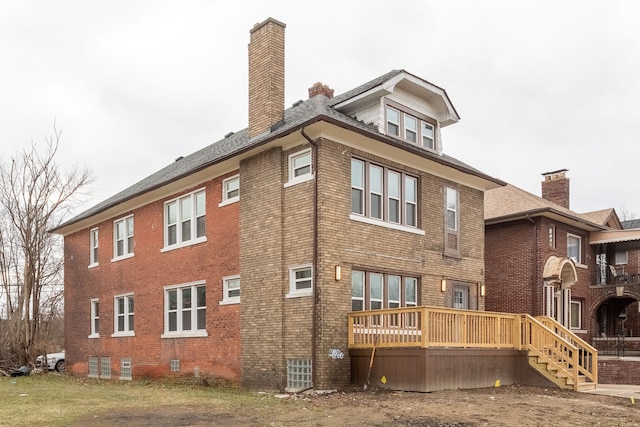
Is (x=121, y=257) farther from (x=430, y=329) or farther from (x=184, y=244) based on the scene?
(x=430, y=329)

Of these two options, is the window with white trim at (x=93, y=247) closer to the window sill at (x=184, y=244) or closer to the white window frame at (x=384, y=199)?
the window sill at (x=184, y=244)

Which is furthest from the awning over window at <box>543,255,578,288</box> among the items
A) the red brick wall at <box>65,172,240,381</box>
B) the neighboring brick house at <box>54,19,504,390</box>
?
the red brick wall at <box>65,172,240,381</box>

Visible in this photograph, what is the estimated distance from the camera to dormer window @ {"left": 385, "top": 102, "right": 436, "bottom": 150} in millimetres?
18500

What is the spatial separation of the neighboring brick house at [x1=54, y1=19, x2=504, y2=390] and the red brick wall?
0.07 meters

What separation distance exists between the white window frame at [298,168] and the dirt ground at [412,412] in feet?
16.9

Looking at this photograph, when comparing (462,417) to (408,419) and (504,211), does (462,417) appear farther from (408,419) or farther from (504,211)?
(504,211)

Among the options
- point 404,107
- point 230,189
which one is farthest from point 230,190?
point 404,107

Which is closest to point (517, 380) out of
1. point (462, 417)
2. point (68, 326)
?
point (462, 417)

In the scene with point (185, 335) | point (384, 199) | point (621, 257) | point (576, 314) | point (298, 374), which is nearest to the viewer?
point (298, 374)

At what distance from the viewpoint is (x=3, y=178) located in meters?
29.8

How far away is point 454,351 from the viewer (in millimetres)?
14969

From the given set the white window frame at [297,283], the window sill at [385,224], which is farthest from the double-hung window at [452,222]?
the white window frame at [297,283]

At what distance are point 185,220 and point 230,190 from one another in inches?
107

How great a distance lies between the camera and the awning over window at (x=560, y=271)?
2303 centimetres
